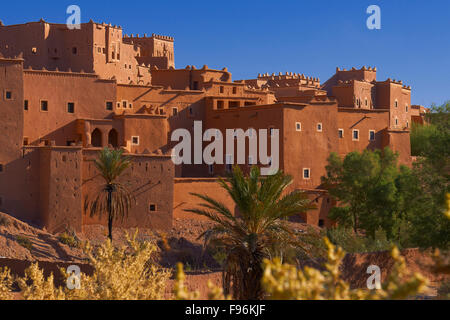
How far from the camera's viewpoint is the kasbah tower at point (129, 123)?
96.3 ft

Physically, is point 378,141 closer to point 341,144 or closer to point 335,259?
point 341,144

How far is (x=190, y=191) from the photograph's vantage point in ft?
105

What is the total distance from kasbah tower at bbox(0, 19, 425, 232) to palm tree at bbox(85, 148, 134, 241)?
444 millimetres

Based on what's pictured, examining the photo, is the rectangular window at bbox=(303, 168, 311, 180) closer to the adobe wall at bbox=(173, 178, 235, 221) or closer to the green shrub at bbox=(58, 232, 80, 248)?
the adobe wall at bbox=(173, 178, 235, 221)

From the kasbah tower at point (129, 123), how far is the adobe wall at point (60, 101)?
1.9 inches

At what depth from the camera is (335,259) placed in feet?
19.7

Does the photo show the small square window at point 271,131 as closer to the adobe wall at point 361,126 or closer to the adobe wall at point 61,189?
the adobe wall at point 361,126

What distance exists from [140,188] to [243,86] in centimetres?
1239

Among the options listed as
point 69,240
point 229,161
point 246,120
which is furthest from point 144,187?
point 246,120

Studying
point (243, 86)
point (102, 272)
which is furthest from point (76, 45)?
point (102, 272)

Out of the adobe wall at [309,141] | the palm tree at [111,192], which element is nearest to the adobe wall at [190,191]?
the palm tree at [111,192]

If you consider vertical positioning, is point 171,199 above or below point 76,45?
below

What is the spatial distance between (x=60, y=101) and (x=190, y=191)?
7.61 meters
